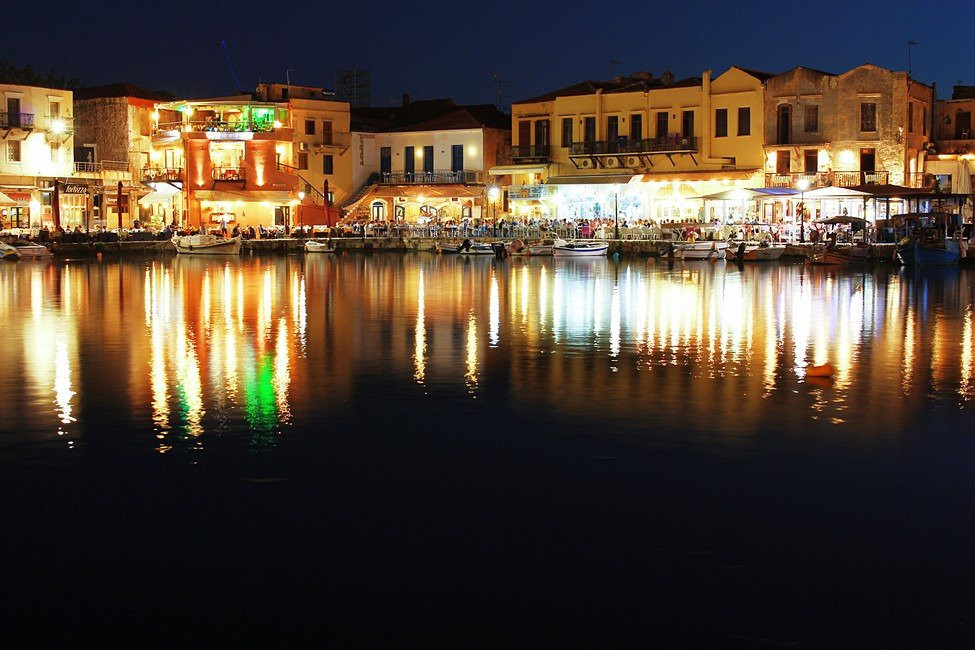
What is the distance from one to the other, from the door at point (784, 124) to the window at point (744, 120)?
1205mm

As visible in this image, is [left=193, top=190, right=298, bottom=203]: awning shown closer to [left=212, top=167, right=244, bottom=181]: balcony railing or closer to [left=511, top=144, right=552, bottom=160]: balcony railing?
[left=212, top=167, right=244, bottom=181]: balcony railing

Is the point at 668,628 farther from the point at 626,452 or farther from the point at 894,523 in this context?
the point at 626,452

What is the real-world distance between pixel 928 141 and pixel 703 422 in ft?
136

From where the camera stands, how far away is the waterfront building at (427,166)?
195 feet

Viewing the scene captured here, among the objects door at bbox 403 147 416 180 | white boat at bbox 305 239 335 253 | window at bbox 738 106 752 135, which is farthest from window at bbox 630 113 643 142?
white boat at bbox 305 239 335 253

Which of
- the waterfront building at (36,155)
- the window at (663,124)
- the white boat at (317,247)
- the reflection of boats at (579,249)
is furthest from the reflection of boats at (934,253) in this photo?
the waterfront building at (36,155)

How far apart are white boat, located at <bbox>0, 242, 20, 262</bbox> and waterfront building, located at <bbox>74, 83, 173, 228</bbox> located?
12.1m

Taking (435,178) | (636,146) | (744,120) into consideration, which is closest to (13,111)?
(435,178)

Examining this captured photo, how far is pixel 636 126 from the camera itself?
52625 mm

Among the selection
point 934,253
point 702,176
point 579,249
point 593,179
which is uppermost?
point 593,179

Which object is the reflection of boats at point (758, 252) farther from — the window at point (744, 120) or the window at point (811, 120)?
the window at point (744, 120)

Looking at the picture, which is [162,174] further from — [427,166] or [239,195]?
[427,166]

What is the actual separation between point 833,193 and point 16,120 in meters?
35.6

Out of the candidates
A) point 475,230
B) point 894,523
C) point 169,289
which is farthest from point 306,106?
point 894,523
